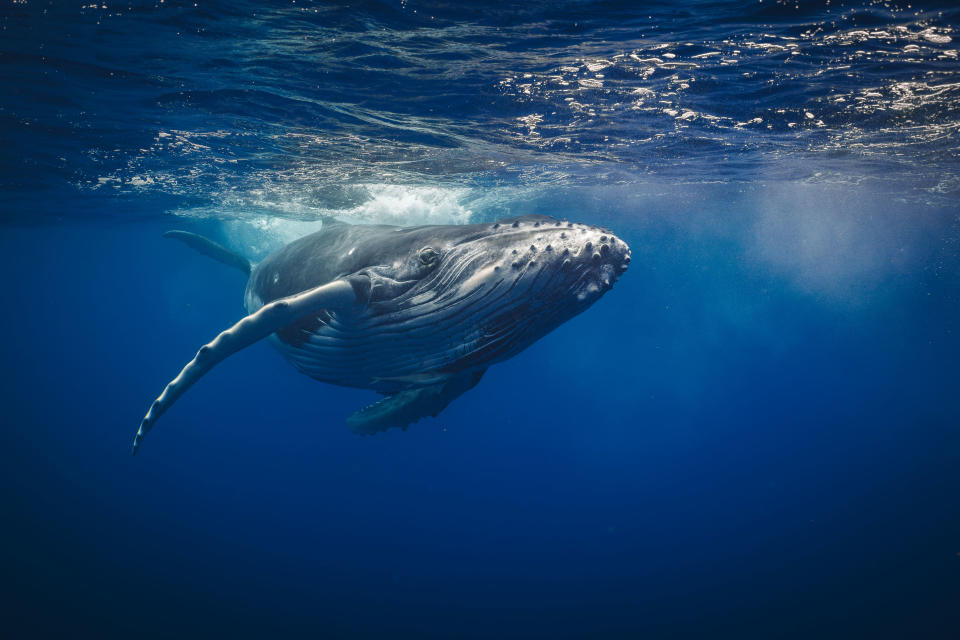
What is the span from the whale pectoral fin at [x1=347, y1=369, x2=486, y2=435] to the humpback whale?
0.6 inches

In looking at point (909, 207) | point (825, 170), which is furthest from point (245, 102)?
point (909, 207)

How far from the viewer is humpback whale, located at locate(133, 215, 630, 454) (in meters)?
3.19

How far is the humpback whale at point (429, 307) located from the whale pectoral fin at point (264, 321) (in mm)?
10

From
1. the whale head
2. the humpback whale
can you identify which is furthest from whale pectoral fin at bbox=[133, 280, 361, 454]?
the whale head

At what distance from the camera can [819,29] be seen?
8062 mm

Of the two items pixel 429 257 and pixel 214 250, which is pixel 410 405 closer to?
pixel 429 257

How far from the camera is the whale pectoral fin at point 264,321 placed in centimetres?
364

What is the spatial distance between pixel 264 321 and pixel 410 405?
1.84 metres

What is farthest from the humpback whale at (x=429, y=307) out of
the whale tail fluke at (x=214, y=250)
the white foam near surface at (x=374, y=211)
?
the white foam near surface at (x=374, y=211)

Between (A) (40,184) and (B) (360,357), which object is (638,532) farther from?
(A) (40,184)

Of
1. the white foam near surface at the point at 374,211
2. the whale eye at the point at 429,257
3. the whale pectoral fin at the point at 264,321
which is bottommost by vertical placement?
the white foam near surface at the point at 374,211

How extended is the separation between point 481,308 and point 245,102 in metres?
10.4

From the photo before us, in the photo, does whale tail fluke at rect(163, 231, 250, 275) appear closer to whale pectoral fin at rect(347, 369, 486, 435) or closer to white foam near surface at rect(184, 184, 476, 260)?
whale pectoral fin at rect(347, 369, 486, 435)

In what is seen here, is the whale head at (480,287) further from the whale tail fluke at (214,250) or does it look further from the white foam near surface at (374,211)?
the white foam near surface at (374,211)
